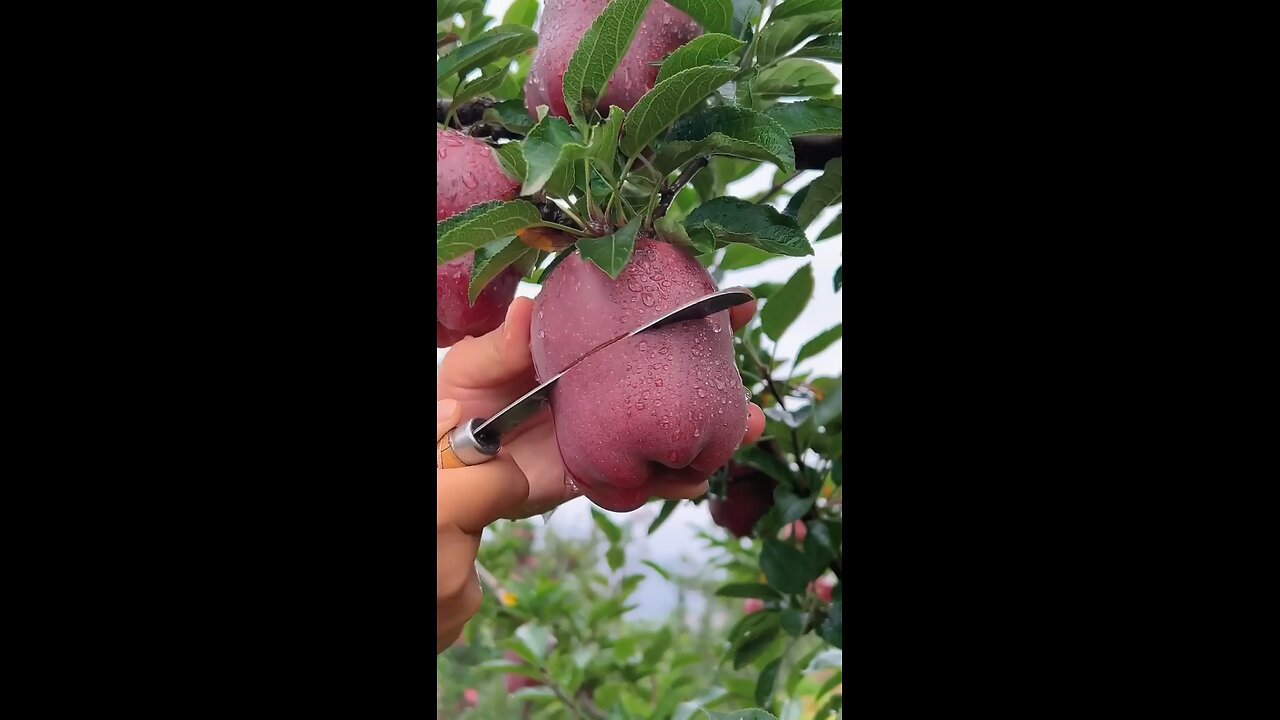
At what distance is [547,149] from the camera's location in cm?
47

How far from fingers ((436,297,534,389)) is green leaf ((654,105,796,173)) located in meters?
0.11

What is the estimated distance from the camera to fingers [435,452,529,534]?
0.51 meters

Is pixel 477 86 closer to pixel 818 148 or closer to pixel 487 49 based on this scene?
pixel 487 49

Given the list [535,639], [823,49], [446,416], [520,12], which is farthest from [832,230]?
[535,639]

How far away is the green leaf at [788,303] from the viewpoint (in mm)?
892

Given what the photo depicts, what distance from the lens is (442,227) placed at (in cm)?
51

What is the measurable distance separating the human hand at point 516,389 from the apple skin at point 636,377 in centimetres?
2

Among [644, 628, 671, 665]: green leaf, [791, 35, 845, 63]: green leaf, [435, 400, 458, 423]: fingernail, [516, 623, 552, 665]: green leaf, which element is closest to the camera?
[435, 400, 458, 423]: fingernail

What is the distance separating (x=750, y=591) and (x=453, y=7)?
2.18 feet

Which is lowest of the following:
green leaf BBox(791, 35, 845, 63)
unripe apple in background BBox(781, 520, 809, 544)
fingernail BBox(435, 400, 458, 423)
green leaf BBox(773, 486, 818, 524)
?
unripe apple in background BBox(781, 520, 809, 544)

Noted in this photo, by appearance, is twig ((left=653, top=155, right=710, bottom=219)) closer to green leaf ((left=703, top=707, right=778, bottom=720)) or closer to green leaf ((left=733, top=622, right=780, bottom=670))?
green leaf ((left=703, top=707, right=778, bottom=720))

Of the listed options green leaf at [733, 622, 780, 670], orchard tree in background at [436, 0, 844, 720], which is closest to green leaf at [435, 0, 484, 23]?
orchard tree in background at [436, 0, 844, 720]
